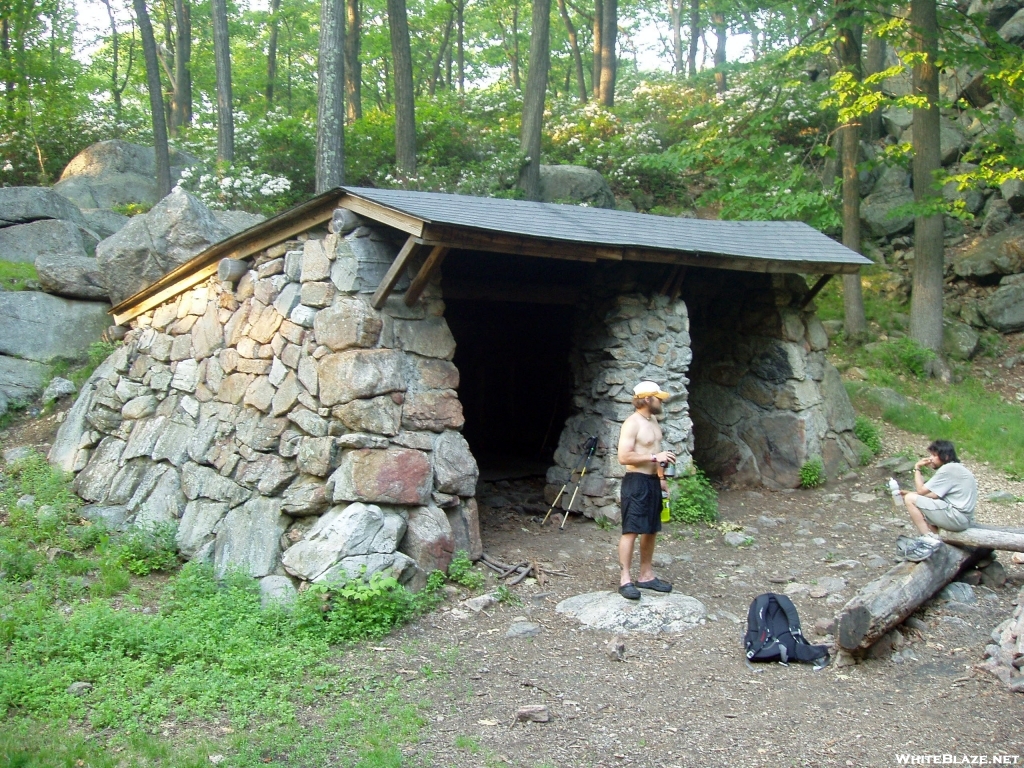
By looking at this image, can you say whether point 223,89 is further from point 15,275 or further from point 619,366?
point 619,366

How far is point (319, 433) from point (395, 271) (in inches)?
57.1

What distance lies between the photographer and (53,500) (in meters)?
8.17

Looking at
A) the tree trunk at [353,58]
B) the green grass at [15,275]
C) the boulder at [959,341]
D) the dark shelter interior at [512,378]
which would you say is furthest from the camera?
the tree trunk at [353,58]

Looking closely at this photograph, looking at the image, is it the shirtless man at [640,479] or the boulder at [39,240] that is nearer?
the shirtless man at [640,479]

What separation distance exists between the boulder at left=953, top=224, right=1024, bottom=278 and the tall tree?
1696 centimetres

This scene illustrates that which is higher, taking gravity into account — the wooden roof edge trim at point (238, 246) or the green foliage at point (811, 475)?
the wooden roof edge trim at point (238, 246)

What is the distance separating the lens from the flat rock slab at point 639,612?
5.73 m

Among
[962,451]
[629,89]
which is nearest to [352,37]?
[629,89]

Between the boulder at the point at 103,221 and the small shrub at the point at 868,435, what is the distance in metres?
11.0

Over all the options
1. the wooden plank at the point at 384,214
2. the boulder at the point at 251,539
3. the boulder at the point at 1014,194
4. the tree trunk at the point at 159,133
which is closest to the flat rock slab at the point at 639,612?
the boulder at the point at 251,539

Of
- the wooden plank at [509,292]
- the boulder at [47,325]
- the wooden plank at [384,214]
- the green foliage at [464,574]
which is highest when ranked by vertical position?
the wooden plank at [384,214]

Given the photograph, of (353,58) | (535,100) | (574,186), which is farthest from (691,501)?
(353,58)

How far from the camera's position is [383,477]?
20.7ft

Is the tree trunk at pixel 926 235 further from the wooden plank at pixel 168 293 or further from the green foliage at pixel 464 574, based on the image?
the wooden plank at pixel 168 293
